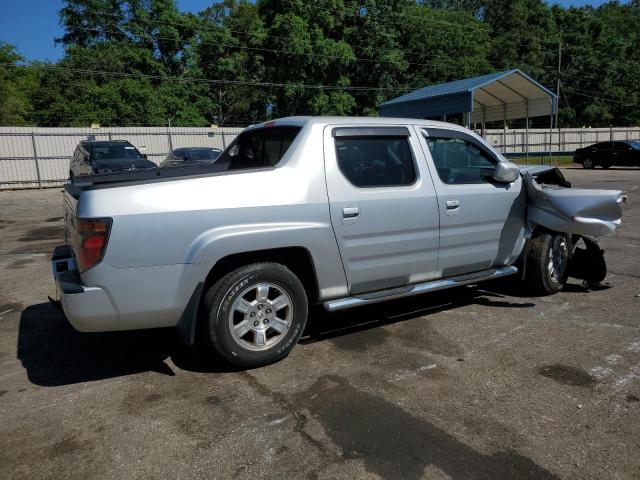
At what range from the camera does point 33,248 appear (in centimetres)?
916

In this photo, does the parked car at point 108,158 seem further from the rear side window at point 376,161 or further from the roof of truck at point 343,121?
the rear side window at point 376,161

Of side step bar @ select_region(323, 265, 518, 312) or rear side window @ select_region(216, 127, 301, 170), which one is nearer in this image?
side step bar @ select_region(323, 265, 518, 312)

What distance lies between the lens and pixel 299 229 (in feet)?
12.9

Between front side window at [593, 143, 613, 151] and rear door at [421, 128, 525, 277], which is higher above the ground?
front side window at [593, 143, 613, 151]

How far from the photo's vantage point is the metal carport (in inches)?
790

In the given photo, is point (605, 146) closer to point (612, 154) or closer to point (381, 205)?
point (612, 154)

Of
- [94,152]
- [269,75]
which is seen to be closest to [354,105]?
[269,75]

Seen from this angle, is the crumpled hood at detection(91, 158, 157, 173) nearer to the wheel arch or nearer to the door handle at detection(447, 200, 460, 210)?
the wheel arch

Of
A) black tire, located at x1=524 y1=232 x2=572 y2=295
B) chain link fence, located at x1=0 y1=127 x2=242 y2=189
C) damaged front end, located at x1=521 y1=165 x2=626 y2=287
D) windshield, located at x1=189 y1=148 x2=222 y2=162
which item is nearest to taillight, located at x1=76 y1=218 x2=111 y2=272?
damaged front end, located at x1=521 y1=165 x2=626 y2=287

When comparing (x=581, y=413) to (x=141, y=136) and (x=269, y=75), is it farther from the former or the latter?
(x=269, y=75)

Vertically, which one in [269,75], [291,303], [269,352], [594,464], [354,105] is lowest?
[594,464]

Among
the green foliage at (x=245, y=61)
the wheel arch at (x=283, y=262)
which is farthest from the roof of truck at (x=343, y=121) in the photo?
the green foliage at (x=245, y=61)

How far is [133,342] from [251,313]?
4.57ft

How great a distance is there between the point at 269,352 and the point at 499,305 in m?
2.66
